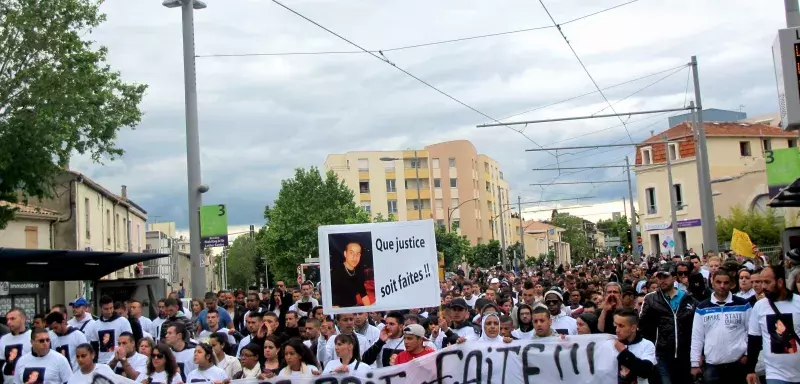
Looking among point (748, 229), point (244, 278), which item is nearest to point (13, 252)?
point (748, 229)

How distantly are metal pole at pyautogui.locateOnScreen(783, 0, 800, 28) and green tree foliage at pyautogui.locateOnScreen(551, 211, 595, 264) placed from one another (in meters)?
92.1

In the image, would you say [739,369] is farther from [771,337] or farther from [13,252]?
[13,252]

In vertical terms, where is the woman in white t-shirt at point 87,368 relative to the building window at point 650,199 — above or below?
below

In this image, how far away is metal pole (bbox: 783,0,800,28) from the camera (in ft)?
46.7

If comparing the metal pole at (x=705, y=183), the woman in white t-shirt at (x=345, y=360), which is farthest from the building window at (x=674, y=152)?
the woman in white t-shirt at (x=345, y=360)

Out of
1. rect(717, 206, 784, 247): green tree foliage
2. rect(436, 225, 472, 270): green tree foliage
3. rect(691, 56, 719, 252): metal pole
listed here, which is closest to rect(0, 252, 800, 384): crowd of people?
rect(691, 56, 719, 252): metal pole

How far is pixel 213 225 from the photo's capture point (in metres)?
16.2

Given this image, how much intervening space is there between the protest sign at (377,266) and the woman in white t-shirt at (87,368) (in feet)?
9.03

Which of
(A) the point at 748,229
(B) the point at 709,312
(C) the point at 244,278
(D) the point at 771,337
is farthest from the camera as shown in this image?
(C) the point at 244,278

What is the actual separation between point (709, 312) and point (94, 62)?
59.6ft

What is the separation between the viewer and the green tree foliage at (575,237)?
4465 inches

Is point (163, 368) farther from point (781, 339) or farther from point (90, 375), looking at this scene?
point (781, 339)

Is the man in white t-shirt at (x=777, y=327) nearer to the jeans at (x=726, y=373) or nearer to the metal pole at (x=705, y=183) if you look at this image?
the jeans at (x=726, y=373)

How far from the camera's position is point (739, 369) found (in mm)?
8914
